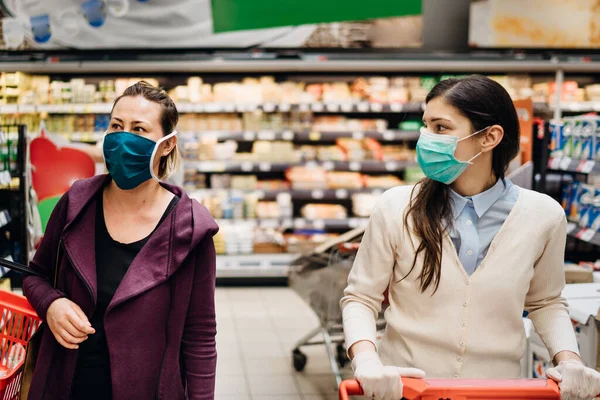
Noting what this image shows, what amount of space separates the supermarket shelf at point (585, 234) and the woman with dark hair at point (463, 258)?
267 cm

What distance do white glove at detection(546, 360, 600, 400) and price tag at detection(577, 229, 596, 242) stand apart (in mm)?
2965

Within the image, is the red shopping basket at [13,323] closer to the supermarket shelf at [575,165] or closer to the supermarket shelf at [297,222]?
the supermarket shelf at [575,165]

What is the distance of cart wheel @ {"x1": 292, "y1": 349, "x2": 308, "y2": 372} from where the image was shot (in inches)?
191

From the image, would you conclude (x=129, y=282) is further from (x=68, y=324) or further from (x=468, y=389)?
(x=468, y=389)

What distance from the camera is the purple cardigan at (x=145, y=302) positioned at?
170 centimetres

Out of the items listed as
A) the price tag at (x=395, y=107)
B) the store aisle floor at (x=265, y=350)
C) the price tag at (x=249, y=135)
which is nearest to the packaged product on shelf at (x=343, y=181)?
the price tag at (x=395, y=107)

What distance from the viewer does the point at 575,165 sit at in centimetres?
444

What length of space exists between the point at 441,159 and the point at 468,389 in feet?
1.98

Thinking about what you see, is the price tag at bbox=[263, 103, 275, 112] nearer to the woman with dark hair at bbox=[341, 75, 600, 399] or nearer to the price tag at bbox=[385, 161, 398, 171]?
the price tag at bbox=[385, 161, 398, 171]

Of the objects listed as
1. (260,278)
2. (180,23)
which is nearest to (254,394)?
(260,278)

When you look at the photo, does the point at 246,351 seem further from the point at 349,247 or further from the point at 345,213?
the point at 345,213

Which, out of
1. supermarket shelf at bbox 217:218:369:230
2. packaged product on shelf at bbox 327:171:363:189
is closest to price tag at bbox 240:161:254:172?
supermarket shelf at bbox 217:218:369:230

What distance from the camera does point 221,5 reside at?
7.38 meters

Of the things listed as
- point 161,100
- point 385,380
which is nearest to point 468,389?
point 385,380
